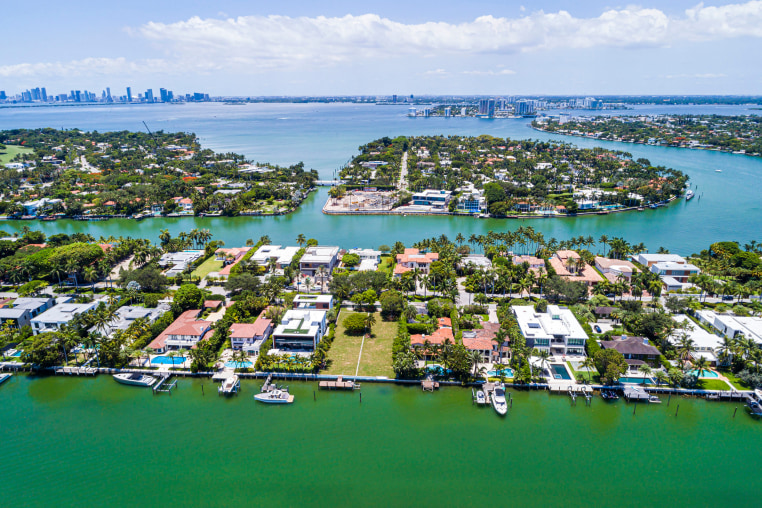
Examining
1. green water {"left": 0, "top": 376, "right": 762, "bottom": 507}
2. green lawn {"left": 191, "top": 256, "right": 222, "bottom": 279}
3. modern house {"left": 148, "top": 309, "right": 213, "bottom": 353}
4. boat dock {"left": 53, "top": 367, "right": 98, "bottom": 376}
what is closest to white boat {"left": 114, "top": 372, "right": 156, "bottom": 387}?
green water {"left": 0, "top": 376, "right": 762, "bottom": 507}

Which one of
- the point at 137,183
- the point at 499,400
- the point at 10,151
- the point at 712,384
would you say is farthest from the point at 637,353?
the point at 10,151

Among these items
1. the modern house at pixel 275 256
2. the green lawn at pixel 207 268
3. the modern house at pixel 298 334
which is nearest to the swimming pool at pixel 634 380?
the modern house at pixel 298 334

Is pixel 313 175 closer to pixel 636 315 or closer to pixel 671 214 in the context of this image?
pixel 671 214

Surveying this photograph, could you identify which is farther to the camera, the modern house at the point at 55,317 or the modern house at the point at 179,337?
the modern house at the point at 55,317

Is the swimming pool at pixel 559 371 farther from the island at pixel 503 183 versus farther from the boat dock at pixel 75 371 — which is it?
the island at pixel 503 183

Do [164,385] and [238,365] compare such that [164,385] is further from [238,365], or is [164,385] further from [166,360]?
[238,365]

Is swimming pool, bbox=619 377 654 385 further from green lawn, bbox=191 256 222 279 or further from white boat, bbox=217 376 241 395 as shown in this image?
green lawn, bbox=191 256 222 279
